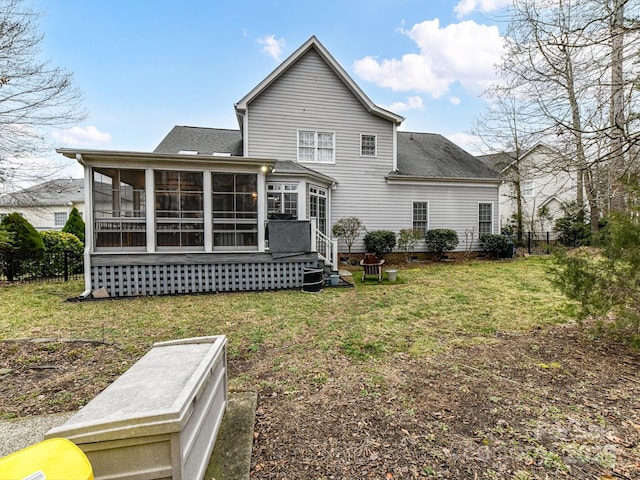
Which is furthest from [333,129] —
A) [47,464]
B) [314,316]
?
[47,464]

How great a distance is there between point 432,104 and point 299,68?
376 inches

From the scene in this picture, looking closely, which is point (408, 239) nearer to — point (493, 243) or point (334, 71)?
point (493, 243)

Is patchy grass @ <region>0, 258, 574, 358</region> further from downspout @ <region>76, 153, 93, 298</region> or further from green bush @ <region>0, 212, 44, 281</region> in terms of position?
green bush @ <region>0, 212, 44, 281</region>

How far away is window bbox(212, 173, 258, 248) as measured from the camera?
8.60 meters

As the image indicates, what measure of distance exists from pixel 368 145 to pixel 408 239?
445 cm

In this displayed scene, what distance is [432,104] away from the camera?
1803cm

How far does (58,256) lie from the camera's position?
1054 cm

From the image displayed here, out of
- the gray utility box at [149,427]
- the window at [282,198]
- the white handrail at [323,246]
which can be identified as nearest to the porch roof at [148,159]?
the window at [282,198]

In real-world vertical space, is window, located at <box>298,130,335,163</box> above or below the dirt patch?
above

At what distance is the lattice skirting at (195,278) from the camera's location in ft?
24.9

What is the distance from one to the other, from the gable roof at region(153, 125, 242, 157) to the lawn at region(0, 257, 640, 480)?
783cm

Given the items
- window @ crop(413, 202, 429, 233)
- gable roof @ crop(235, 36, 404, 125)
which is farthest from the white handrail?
gable roof @ crop(235, 36, 404, 125)

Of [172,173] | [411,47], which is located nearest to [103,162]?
[172,173]

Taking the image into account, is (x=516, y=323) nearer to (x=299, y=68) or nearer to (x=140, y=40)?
(x=299, y=68)
